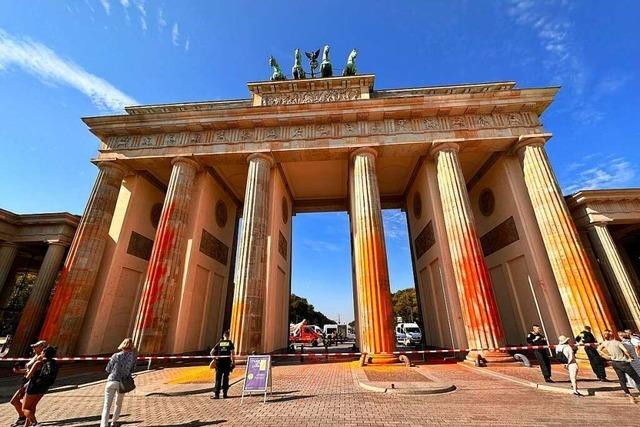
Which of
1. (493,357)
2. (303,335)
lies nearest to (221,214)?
(493,357)

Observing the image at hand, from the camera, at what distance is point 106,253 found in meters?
13.8

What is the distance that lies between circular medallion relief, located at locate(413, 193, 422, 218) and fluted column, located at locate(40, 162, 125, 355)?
17.4 m

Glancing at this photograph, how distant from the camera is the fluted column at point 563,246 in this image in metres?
10.4

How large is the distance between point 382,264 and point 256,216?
6.22 meters

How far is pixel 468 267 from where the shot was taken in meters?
11.3

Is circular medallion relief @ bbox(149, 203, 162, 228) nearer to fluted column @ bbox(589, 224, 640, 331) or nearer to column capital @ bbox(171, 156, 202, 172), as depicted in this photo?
column capital @ bbox(171, 156, 202, 172)

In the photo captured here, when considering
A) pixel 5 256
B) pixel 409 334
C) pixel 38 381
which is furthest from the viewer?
pixel 409 334

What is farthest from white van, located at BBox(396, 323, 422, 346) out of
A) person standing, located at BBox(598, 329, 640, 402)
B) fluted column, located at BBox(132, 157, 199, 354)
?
fluted column, located at BBox(132, 157, 199, 354)

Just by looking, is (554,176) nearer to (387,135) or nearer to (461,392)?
(387,135)

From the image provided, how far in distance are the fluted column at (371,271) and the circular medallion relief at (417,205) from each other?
5.20 m

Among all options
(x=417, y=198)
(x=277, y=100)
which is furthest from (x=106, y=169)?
(x=417, y=198)

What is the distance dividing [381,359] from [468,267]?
518cm

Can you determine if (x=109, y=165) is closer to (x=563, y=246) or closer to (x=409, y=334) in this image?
(x=563, y=246)

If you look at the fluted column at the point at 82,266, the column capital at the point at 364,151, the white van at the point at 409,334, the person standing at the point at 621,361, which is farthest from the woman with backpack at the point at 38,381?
the white van at the point at 409,334
